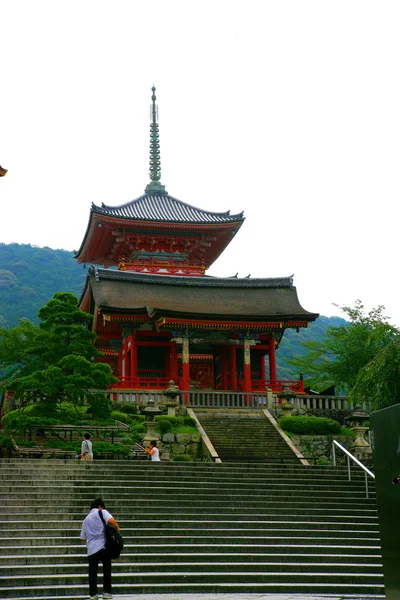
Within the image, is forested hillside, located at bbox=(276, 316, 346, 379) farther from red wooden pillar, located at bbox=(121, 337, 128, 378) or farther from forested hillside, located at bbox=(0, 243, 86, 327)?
red wooden pillar, located at bbox=(121, 337, 128, 378)

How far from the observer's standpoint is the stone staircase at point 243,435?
25.5m

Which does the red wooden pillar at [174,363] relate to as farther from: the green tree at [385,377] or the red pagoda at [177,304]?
the green tree at [385,377]

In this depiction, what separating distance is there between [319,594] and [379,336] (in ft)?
36.6

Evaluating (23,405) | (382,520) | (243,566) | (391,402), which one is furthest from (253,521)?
(23,405)

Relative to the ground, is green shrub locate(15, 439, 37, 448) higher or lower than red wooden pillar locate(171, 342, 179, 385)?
lower

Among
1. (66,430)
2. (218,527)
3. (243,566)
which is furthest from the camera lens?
(66,430)

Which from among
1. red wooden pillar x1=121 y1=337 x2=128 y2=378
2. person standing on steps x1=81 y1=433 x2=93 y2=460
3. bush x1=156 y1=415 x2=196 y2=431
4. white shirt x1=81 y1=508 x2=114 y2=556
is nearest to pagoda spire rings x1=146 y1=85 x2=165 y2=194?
red wooden pillar x1=121 y1=337 x2=128 y2=378

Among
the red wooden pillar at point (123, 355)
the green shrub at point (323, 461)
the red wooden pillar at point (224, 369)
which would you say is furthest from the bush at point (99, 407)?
the red wooden pillar at point (224, 369)

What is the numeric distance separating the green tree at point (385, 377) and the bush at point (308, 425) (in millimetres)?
6012

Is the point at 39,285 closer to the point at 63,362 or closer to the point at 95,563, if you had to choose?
the point at 63,362

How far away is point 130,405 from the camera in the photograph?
29.1m

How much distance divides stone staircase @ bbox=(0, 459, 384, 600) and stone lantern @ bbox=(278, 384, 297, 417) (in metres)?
8.62

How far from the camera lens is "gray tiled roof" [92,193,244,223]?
1636 inches

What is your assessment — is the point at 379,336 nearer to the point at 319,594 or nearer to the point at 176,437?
the point at 176,437
